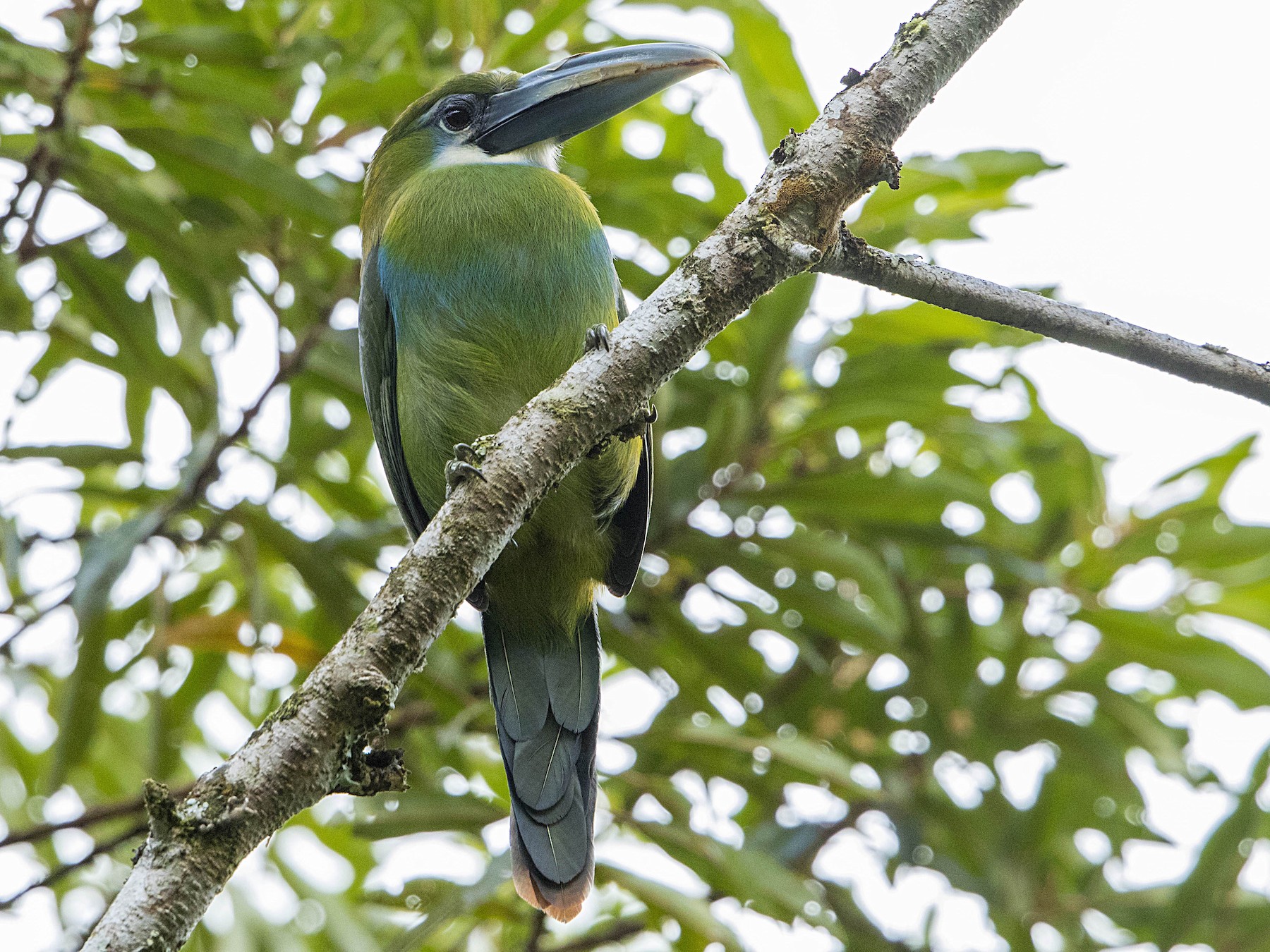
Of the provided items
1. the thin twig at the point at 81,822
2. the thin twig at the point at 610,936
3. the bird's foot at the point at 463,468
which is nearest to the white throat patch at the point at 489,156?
the bird's foot at the point at 463,468

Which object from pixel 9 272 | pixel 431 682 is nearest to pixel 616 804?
pixel 431 682

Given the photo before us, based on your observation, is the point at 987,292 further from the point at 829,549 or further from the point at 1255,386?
the point at 829,549

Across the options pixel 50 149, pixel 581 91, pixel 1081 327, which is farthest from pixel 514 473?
pixel 50 149

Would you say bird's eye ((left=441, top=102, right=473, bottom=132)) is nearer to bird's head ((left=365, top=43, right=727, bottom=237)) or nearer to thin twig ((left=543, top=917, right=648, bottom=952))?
bird's head ((left=365, top=43, right=727, bottom=237))

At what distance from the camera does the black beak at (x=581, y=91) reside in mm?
2494

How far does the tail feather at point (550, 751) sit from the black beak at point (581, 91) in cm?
108

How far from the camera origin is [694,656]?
2977 mm

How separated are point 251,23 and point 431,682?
1591 millimetres

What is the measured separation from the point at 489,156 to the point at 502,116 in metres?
0.09

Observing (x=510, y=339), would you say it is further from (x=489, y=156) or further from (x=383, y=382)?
(x=489, y=156)

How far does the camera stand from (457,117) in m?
2.97

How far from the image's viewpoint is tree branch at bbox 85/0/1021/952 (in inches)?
44.0

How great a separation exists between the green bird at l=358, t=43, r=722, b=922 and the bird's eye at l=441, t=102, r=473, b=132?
11.5 inches

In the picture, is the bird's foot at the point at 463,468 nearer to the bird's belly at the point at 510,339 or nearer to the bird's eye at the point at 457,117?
the bird's belly at the point at 510,339
